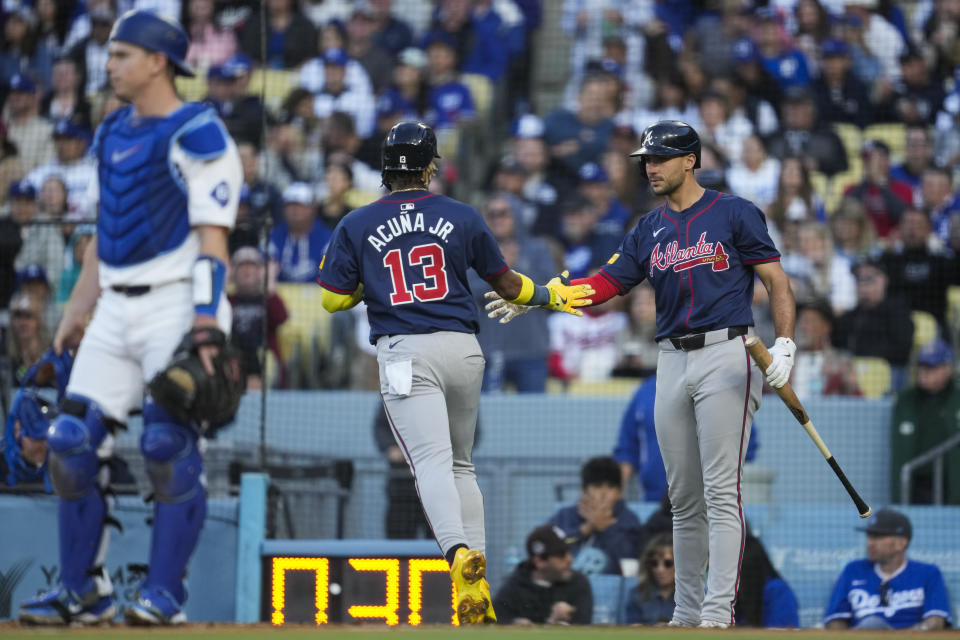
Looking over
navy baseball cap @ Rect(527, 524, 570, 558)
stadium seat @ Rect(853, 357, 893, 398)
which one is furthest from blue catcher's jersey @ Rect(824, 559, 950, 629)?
stadium seat @ Rect(853, 357, 893, 398)

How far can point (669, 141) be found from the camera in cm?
538

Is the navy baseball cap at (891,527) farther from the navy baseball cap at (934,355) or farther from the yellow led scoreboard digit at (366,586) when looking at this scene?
the yellow led scoreboard digit at (366,586)

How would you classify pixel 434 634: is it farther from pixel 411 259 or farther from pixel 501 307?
pixel 501 307

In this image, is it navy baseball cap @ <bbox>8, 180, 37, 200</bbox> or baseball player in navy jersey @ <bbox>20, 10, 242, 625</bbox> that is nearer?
baseball player in navy jersey @ <bbox>20, 10, 242, 625</bbox>

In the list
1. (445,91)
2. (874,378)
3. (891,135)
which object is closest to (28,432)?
(874,378)

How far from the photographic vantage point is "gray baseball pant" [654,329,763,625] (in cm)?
511

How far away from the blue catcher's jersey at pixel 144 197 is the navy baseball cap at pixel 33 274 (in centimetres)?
426

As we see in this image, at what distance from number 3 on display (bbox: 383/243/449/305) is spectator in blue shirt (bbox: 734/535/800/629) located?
2.93m

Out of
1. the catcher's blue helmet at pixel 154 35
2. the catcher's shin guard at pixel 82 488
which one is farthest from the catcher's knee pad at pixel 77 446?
the catcher's blue helmet at pixel 154 35

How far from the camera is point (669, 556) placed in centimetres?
718

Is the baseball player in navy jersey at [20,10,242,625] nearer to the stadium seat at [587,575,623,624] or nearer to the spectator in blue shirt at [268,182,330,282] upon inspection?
the stadium seat at [587,575,623,624]

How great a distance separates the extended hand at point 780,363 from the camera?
16.9 ft

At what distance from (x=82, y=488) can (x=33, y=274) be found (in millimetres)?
4567

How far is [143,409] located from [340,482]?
158 inches
